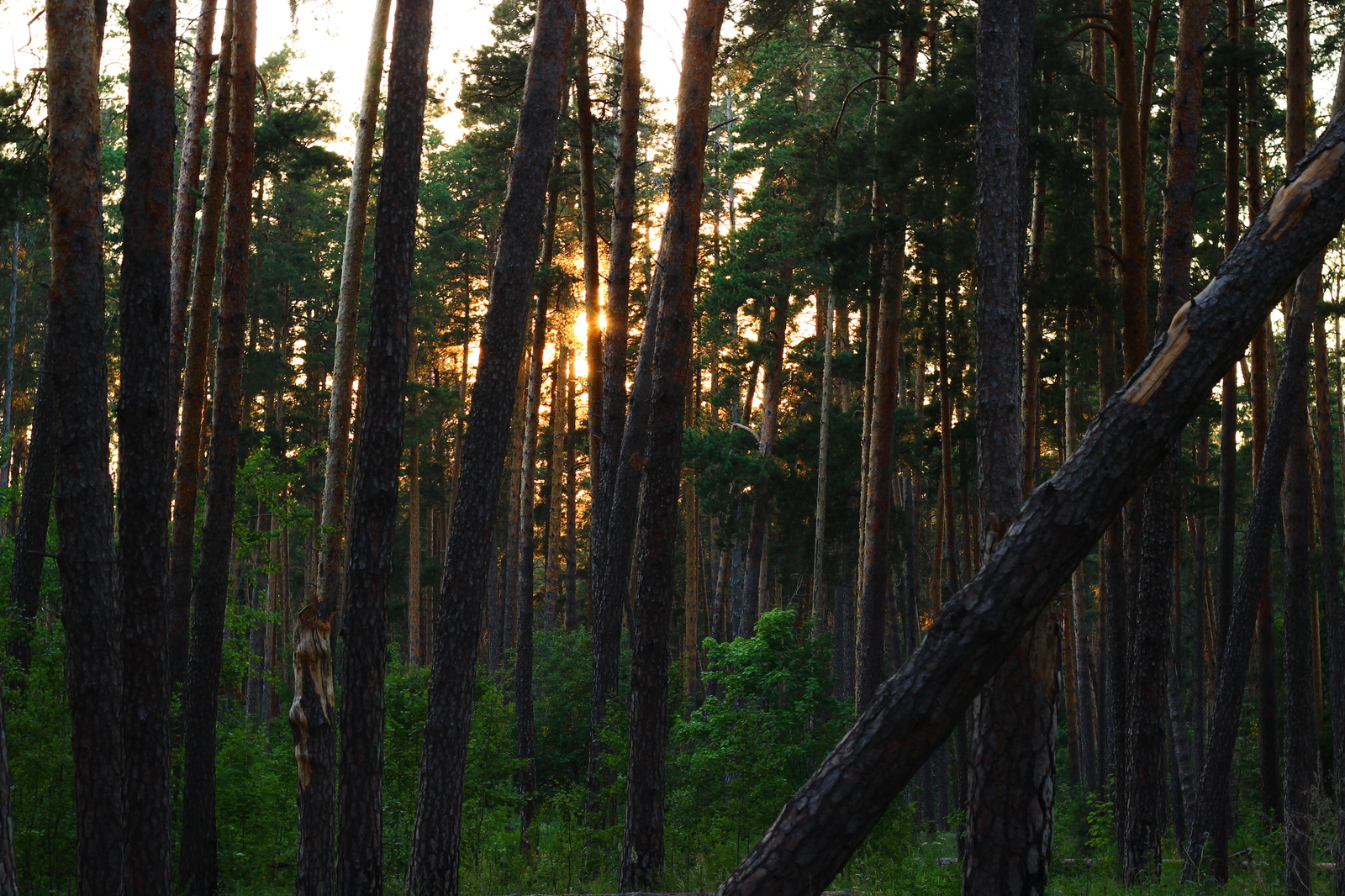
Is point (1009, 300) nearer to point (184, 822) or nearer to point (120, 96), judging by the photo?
point (184, 822)

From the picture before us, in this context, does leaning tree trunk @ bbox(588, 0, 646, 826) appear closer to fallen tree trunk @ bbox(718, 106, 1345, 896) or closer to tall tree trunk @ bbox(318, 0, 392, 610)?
tall tree trunk @ bbox(318, 0, 392, 610)

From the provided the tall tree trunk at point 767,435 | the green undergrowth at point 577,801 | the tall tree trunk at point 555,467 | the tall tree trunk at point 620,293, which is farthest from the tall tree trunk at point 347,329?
the tall tree trunk at point 555,467

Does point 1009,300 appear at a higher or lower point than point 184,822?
higher

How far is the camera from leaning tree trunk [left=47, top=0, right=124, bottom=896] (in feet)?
21.1

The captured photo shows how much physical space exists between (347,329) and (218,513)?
2.37 meters

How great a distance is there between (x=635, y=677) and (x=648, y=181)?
21.0 meters

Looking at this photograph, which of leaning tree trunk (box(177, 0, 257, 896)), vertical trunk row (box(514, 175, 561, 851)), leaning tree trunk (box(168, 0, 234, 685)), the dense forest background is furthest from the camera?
vertical trunk row (box(514, 175, 561, 851))

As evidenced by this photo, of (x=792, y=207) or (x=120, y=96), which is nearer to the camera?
(x=120, y=96)

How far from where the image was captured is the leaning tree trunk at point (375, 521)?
7.38 m

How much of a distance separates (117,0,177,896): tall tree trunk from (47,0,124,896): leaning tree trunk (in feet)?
1.33

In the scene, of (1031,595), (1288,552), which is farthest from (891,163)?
(1031,595)

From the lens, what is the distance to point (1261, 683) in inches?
541

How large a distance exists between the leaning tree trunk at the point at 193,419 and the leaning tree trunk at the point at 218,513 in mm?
177

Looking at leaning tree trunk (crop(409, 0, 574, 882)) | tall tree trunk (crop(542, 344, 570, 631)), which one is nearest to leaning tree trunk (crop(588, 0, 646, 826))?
leaning tree trunk (crop(409, 0, 574, 882))
